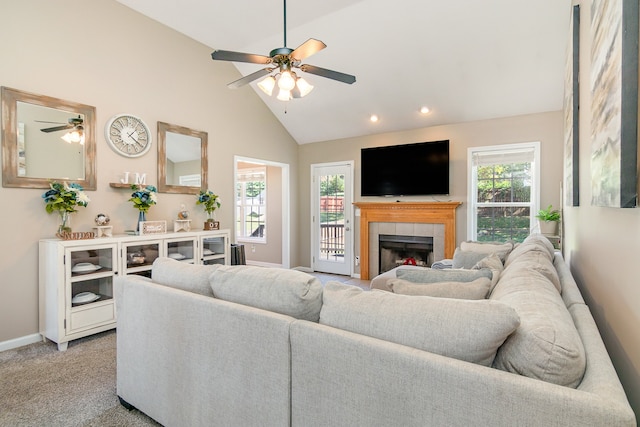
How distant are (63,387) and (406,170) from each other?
182 inches

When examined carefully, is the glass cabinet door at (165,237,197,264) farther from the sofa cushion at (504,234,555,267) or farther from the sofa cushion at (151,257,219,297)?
the sofa cushion at (504,234,555,267)

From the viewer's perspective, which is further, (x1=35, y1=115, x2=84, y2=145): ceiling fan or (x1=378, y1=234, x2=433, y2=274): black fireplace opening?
(x1=378, y1=234, x2=433, y2=274): black fireplace opening

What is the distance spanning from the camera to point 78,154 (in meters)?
3.45

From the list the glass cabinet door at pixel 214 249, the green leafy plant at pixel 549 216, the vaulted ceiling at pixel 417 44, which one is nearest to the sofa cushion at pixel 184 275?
the glass cabinet door at pixel 214 249

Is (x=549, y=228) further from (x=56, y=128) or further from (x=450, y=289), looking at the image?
(x=56, y=128)

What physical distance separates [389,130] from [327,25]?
1973mm

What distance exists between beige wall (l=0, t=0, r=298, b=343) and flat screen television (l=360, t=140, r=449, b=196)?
2028 millimetres

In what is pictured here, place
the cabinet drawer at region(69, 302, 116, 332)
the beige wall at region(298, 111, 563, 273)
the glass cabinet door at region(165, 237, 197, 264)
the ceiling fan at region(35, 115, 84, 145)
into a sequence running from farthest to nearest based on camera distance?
the beige wall at region(298, 111, 563, 273), the glass cabinet door at region(165, 237, 197, 264), the ceiling fan at region(35, 115, 84, 145), the cabinet drawer at region(69, 302, 116, 332)

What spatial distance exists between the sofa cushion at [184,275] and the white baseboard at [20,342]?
2144 mm

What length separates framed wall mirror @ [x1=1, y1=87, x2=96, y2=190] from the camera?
2998 mm

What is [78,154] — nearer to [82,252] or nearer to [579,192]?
[82,252]

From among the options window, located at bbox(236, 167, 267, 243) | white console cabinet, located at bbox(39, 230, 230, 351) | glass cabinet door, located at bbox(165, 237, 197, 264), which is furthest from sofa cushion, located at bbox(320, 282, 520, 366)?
window, located at bbox(236, 167, 267, 243)

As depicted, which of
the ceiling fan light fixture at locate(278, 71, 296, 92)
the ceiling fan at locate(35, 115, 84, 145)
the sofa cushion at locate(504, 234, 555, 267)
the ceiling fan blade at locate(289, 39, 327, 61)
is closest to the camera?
the sofa cushion at locate(504, 234, 555, 267)

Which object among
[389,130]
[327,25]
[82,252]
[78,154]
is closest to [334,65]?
[327,25]
